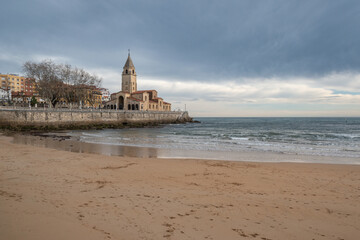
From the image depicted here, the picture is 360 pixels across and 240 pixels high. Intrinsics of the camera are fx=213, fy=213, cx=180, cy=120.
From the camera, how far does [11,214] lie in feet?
14.4

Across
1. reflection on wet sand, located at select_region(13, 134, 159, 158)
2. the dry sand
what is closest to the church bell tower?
reflection on wet sand, located at select_region(13, 134, 159, 158)

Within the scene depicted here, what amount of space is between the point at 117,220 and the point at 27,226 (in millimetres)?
1613

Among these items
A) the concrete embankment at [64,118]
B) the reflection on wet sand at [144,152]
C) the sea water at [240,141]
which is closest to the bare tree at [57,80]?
the concrete embankment at [64,118]

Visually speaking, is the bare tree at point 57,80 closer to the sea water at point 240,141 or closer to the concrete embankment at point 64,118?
the concrete embankment at point 64,118

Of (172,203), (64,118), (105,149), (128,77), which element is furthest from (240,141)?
(128,77)

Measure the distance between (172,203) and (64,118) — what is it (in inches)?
1629

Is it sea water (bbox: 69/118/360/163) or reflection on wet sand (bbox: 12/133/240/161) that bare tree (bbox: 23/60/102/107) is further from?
reflection on wet sand (bbox: 12/133/240/161)

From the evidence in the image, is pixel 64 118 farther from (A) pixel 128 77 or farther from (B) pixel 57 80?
(A) pixel 128 77

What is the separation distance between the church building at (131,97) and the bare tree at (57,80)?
14097 millimetres

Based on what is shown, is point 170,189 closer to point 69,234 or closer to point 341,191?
point 69,234

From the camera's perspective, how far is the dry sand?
4.16 metres

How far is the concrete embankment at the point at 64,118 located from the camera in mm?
32691

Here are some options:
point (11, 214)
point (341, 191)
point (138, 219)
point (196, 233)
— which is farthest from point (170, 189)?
point (341, 191)

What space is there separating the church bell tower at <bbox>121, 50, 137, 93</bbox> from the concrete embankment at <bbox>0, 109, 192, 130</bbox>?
16.5 m
